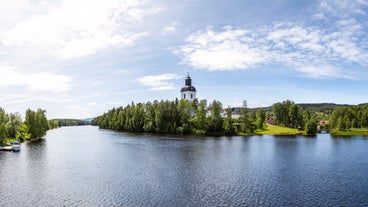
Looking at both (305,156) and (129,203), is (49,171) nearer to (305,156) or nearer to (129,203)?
(129,203)

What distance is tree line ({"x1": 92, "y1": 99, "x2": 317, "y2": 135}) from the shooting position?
15888 centimetres

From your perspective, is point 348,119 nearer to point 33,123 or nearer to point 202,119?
point 202,119

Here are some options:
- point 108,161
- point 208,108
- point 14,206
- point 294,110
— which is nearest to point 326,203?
point 14,206

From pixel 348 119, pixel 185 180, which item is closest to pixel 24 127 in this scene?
pixel 185 180

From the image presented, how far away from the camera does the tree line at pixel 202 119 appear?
521 feet

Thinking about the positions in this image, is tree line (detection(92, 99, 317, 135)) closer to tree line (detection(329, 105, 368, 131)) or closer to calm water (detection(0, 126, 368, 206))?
tree line (detection(329, 105, 368, 131))

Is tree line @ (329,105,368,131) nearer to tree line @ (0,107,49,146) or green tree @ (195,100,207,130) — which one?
green tree @ (195,100,207,130)

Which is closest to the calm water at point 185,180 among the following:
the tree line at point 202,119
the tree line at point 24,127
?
the tree line at point 24,127

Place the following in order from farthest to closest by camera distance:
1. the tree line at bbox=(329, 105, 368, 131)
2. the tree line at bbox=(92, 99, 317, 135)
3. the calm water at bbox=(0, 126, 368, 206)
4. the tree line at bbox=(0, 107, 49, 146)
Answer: the tree line at bbox=(329, 105, 368, 131) → the tree line at bbox=(92, 99, 317, 135) → the tree line at bbox=(0, 107, 49, 146) → the calm water at bbox=(0, 126, 368, 206)

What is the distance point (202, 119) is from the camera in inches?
6275

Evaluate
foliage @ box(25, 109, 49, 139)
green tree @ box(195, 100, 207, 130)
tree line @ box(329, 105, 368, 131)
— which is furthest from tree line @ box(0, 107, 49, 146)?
tree line @ box(329, 105, 368, 131)

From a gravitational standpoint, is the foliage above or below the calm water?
above

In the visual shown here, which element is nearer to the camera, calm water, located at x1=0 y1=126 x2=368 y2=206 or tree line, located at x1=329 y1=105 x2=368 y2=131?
calm water, located at x1=0 y1=126 x2=368 y2=206

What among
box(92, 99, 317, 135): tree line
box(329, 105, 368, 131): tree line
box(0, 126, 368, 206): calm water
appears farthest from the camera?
box(329, 105, 368, 131): tree line
